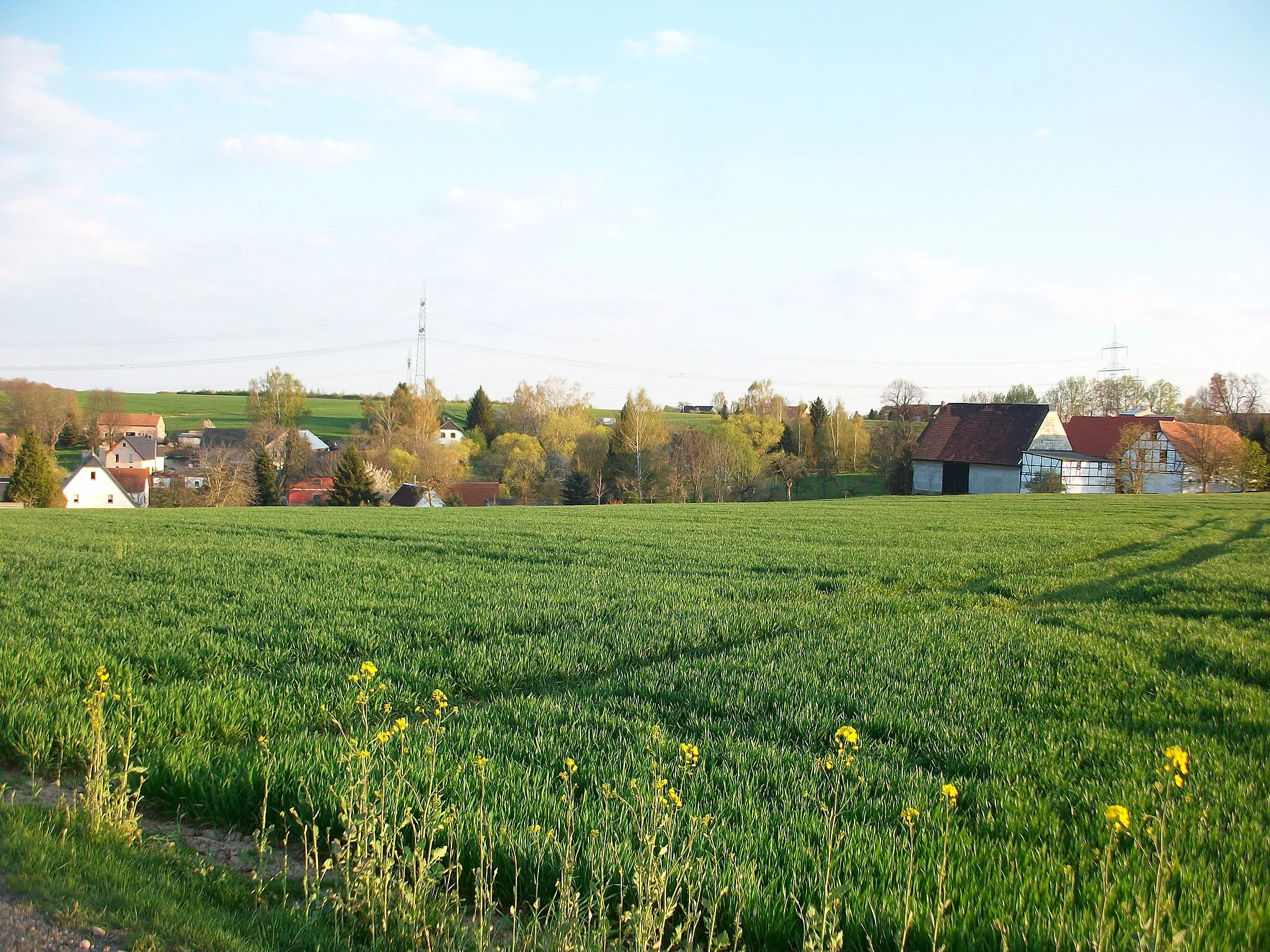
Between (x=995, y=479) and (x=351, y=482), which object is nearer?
(x=351, y=482)

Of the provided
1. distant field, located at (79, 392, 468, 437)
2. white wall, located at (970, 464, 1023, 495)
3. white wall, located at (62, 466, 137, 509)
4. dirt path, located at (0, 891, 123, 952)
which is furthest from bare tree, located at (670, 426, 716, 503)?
dirt path, located at (0, 891, 123, 952)

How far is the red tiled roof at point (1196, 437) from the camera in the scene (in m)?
62.7

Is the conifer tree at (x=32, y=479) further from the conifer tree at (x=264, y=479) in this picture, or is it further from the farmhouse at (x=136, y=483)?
the conifer tree at (x=264, y=479)

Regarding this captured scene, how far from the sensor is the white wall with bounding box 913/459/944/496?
2771 inches

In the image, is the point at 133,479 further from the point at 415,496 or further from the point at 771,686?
the point at 771,686

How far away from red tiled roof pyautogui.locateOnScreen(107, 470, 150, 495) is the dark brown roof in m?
72.0

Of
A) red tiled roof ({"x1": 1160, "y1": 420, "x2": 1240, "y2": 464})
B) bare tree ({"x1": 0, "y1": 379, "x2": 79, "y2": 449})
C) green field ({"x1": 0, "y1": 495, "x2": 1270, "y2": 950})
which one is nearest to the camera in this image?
green field ({"x1": 0, "y1": 495, "x2": 1270, "y2": 950})

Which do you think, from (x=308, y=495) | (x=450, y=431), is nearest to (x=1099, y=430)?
(x=308, y=495)

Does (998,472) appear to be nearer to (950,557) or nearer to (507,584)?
(950,557)

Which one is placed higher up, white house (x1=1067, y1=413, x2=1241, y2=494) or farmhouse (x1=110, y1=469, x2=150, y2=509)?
white house (x1=1067, y1=413, x2=1241, y2=494)

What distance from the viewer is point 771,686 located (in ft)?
24.0

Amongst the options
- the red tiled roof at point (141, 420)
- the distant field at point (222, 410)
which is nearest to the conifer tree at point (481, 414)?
the distant field at point (222, 410)

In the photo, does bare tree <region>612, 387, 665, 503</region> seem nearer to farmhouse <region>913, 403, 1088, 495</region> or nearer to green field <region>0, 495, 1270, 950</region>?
farmhouse <region>913, 403, 1088, 495</region>

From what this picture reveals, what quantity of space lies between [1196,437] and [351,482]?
7037 centimetres
